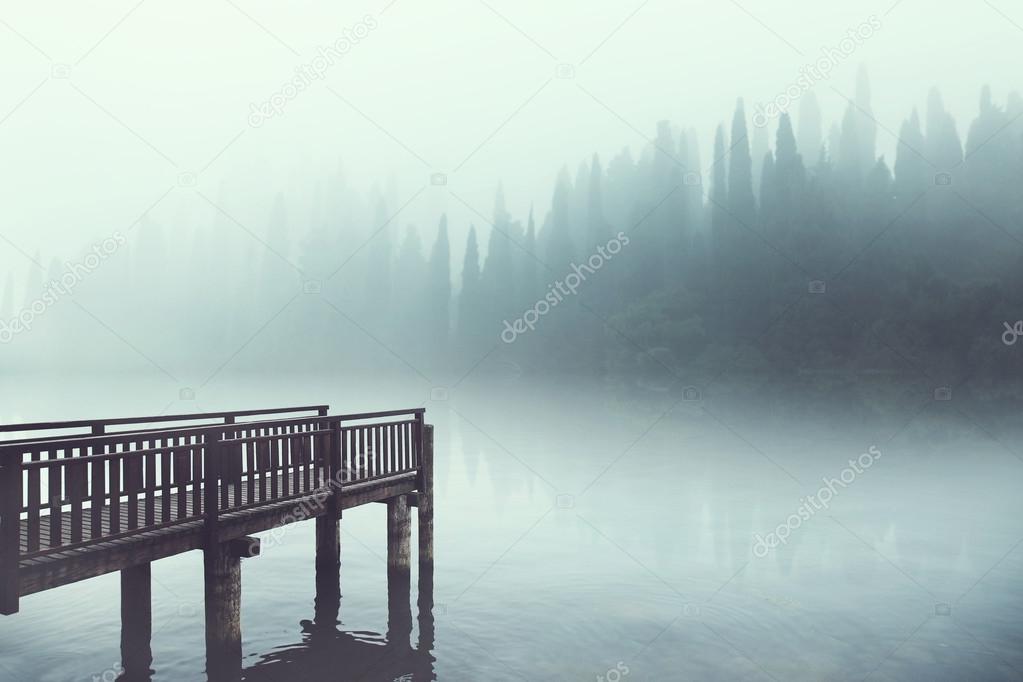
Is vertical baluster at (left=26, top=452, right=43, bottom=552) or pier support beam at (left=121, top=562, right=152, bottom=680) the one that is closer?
vertical baluster at (left=26, top=452, right=43, bottom=552)

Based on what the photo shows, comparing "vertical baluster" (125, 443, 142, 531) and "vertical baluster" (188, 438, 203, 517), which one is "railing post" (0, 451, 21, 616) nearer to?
"vertical baluster" (125, 443, 142, 531)

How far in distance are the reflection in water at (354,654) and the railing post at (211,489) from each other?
8.17 feet

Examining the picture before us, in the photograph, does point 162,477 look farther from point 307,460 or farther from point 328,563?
point 328,563

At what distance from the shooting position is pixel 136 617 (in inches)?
501

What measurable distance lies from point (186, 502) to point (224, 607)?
5.32 ft

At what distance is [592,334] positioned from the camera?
146000 millimetres

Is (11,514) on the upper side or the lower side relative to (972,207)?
lower


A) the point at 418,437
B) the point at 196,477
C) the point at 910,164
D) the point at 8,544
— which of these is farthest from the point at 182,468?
the point at 910,164

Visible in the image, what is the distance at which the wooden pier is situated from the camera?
29.1 feet

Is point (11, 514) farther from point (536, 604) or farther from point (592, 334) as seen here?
point (592, 334)

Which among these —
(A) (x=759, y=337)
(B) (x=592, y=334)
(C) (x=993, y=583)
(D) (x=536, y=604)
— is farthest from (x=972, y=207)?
(D) (x=536, y=604)

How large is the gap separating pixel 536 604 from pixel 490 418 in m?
62.1

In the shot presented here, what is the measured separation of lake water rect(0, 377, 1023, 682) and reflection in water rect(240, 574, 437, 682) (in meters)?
0.05

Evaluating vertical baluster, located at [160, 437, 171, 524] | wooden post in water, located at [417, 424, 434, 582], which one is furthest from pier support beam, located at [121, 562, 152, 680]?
wooden post in water, located at [417, 424, 434, 582]
